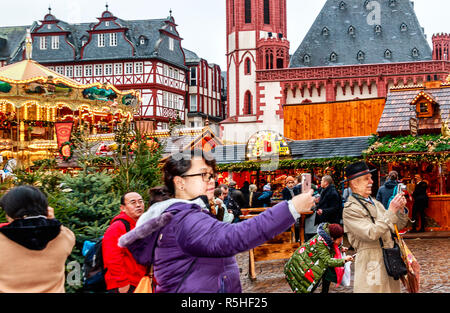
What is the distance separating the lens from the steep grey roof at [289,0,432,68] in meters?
42.2

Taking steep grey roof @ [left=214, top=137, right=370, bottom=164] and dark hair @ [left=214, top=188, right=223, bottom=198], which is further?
steep grey roof @ [left=214, top=137, right=370, bottom=164]

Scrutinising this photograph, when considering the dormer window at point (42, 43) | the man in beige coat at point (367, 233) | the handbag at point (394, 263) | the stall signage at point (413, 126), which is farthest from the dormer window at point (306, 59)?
the handbag at point (394, 263)

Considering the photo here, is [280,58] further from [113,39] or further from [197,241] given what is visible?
[197,241]

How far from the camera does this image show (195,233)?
255 centimetres

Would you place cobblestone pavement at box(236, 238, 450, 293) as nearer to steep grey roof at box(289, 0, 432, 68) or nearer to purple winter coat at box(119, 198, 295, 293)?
purple winter coat at box(119, 198, 295, 293)

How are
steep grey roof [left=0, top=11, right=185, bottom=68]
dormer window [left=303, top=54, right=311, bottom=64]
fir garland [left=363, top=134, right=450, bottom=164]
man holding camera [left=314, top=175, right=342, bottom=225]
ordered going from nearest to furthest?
1. man holding camera [left=314, top=175, right=342, bottom=225]
2. fir garland [left=363, top=134, right=450, bottom=164]
3. steep grey roof [left=0, top=11, right=185, bottom=68]
4. dormer window [left=303, top=54, right=311, bottom=64]

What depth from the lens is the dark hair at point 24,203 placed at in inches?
119

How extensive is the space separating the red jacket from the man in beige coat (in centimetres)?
170

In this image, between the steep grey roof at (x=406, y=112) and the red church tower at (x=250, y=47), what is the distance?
79.6ft

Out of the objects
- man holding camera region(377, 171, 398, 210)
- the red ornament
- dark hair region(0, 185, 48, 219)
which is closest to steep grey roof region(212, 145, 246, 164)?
man holding camera region(377, 171, 398, 210)

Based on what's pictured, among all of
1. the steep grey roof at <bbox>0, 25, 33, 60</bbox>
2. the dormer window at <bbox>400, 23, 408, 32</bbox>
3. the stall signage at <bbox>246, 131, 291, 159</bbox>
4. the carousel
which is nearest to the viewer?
the carousel

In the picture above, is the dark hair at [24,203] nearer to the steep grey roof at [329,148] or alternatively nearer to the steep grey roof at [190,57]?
the steep grey roof at [329,148]

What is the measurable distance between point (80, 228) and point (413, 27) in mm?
41881
